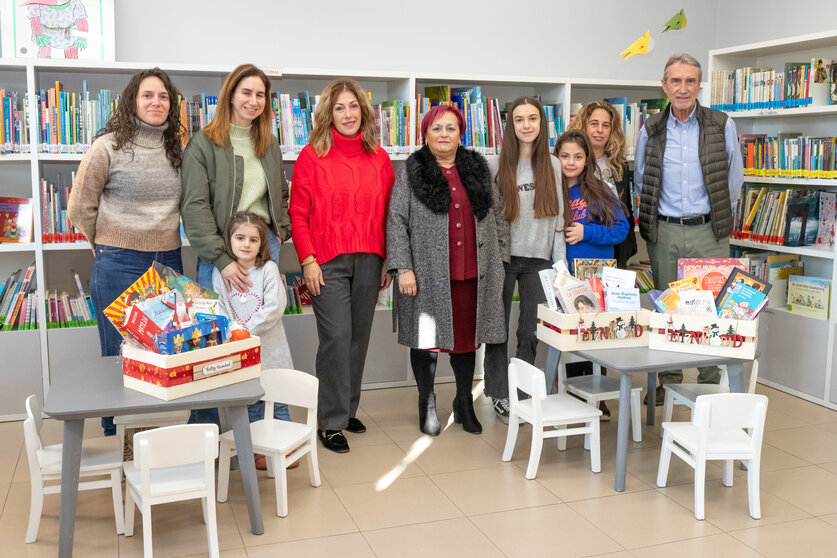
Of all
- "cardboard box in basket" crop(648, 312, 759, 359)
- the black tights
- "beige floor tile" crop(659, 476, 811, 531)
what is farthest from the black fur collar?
"beige floor tile" crop(659, 476, 811, 531)

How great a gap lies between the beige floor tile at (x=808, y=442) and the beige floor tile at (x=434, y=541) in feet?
5.63

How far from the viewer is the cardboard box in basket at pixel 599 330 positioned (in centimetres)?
332

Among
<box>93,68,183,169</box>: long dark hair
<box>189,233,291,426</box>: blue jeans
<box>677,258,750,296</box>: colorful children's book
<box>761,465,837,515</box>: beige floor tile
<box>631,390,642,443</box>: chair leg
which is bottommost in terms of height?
<box>761,465,837,515</box>: beige floor tile

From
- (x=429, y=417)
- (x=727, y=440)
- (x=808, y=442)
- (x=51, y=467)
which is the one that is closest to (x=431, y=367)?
(x=429, y=417)

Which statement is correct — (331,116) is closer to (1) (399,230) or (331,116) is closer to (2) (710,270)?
(1) (399,230)

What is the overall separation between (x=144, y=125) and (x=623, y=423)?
2.27 m

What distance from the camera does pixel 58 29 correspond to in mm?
4023

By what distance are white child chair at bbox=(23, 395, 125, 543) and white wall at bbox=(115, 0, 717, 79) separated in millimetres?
2371

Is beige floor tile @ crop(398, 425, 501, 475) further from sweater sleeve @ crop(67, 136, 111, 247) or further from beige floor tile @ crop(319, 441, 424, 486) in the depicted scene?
sweater sleeve @ crop(67, 136, 111, 247)

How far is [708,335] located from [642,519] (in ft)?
2.61

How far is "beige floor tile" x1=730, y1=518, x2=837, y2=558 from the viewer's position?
271cm

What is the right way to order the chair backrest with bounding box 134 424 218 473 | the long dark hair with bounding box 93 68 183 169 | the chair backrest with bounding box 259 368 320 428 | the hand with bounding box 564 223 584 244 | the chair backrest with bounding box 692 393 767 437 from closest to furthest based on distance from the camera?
the chair backrest with bounding box 134 424 218 473
the chair backrest with bounding box 692 393 767 437
the chair backrest with bounding box 259 368 320 428
the long dark hair with bounding box 93 68 183 169
the hand with bounding box 564 223 584 244

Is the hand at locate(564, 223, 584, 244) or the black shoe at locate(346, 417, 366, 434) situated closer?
the hand at locate(564, 223, 584, 244)

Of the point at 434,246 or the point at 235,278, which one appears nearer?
the point at 235,278
